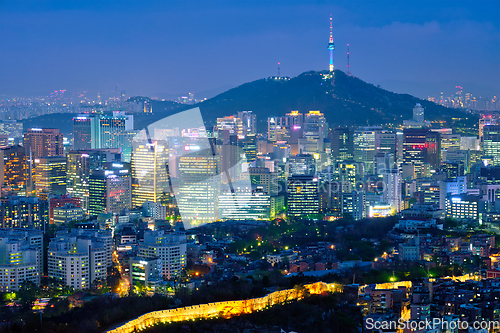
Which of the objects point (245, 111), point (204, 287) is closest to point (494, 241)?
point (204, 287)

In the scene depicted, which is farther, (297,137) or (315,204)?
(297,137)

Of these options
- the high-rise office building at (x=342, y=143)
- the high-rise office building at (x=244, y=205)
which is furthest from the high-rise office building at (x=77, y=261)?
the high-rise office building at (x=342, y=143)

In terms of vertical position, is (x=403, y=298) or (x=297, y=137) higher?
(x=297, y=137)

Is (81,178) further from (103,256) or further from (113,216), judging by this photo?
(103,256)

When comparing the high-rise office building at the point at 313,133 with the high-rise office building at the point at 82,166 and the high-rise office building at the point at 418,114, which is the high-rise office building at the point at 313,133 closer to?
the high-rise office building at the point at 418,114

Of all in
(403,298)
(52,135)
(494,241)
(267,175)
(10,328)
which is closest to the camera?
(10,328)

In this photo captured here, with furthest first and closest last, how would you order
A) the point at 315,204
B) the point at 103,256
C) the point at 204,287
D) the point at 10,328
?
1. the point at 315,204
2. the point at 103,256
3. the point at 204,287
4. the point at 10,328
